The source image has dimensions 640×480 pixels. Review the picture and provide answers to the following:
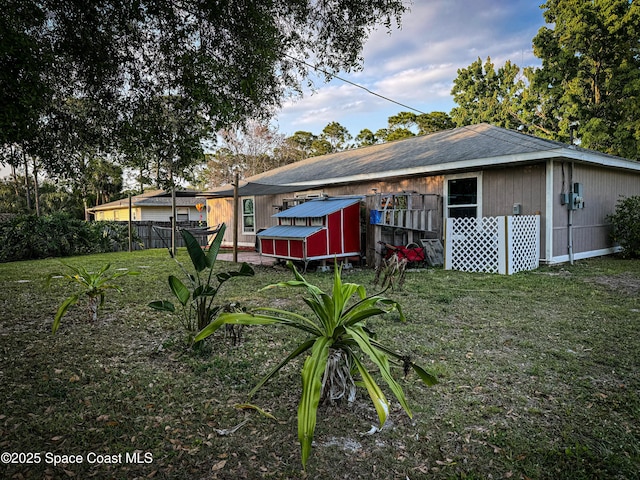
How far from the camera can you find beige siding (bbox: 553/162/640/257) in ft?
29.0

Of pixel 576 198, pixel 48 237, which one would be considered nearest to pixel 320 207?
pixel 576 198

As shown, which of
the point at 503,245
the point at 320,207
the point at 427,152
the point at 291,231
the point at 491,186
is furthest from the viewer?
the point at 427,152

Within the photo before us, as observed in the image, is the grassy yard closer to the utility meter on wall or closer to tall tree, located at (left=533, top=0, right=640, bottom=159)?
the utility meter on wall

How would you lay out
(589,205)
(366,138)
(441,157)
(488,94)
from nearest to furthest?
(589,205)
(441,157)
(488,94)
(366,138)

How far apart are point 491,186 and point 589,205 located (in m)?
2.85

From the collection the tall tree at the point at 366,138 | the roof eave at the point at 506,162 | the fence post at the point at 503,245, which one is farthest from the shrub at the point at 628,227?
the tall tree at the point at 366,138

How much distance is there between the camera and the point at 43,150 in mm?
5520

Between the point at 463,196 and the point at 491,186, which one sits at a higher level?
the point at 491,186

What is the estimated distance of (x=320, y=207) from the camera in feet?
28.9

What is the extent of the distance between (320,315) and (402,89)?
11449 millimetres

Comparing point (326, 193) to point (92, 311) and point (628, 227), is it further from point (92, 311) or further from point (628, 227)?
point (92, 311)

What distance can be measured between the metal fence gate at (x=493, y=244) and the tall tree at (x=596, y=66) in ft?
45.9

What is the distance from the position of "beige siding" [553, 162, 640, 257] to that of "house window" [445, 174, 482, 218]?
1688 millimetres

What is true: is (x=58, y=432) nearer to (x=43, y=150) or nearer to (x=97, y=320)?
(x=97, y=320)
